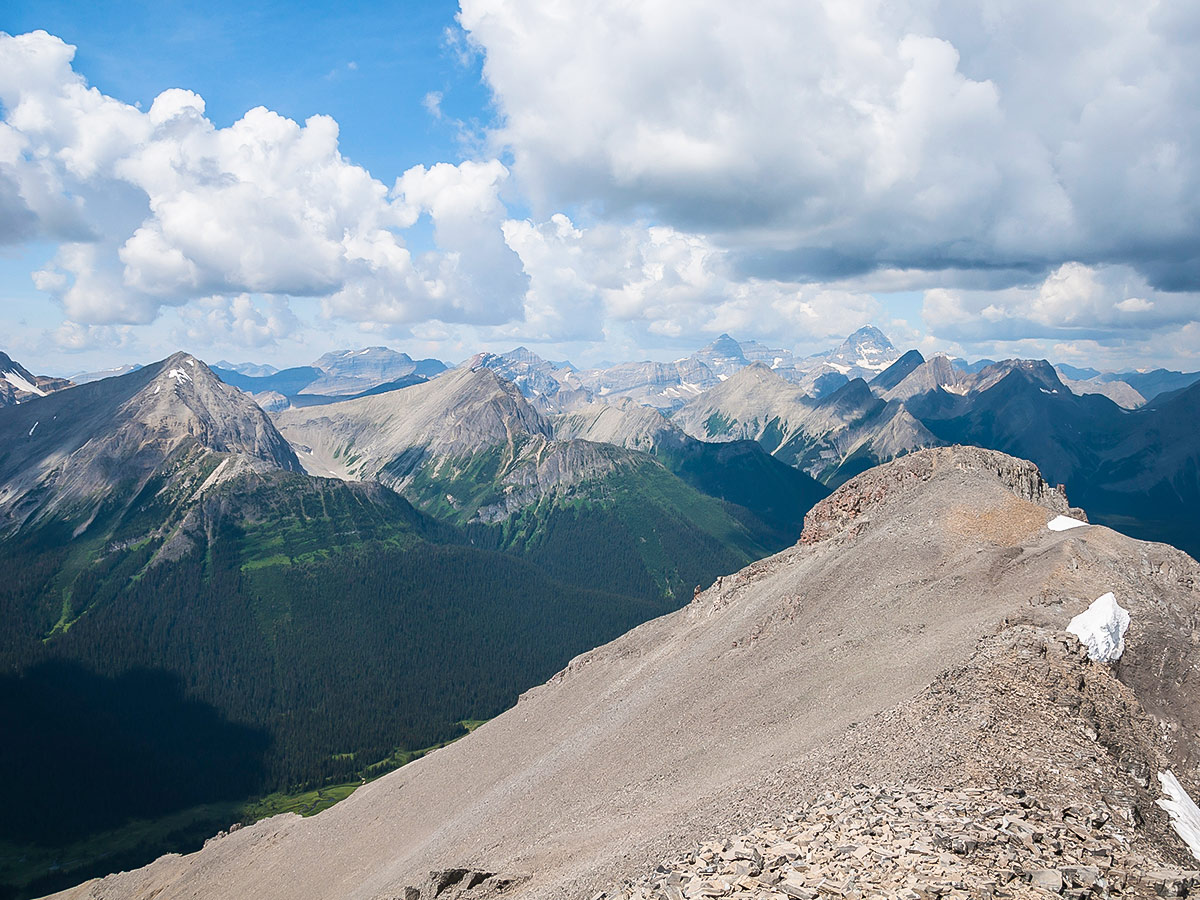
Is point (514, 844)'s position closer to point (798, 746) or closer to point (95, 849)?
point (798, 746)

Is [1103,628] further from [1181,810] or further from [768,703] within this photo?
[768,703]

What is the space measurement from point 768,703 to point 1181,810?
29123 mm

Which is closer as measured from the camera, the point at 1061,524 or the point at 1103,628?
the point at 1103,628

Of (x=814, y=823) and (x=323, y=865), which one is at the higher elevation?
(x=814, y=823)

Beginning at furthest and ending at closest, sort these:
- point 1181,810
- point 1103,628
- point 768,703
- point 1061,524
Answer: point 1061,524, point 768,703, point 1103,628, point 1181,810

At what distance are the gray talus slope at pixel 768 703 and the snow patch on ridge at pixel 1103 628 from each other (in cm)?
127

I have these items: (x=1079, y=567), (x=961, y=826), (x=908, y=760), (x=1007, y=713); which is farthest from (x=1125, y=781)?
(x=1079, y=567)

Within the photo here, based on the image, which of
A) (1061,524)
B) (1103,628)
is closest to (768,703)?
(1103,628)

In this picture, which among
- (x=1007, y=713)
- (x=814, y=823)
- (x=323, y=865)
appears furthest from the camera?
(x=323, y=865)

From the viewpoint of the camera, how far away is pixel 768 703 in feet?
210

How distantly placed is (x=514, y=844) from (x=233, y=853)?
50383 millimetres

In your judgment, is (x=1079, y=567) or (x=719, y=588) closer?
(x=1079, y=567)

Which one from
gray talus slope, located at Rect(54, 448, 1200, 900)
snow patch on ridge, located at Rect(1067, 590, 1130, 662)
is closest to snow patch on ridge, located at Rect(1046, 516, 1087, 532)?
gray talus slope, located at Rect(54, 448, 1200, 900)

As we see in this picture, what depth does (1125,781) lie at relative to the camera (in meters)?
39.8
